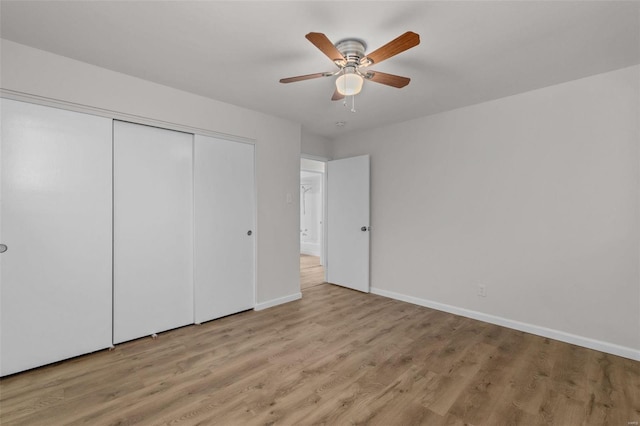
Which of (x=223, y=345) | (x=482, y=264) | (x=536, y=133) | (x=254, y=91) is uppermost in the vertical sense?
(x=254, y=91)

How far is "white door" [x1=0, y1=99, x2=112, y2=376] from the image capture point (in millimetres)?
2145

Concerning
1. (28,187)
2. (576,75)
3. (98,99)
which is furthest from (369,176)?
(28,187)

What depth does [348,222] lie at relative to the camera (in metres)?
4.58

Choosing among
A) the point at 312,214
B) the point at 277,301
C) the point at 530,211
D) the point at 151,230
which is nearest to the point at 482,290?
the point at 530,211

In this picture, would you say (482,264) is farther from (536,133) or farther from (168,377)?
(168,377)

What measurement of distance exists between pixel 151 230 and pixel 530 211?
3.77 metres

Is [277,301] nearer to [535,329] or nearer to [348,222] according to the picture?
[348,222]

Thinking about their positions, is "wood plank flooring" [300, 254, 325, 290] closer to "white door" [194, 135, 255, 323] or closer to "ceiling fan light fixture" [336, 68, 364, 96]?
"white door" [194, 135, 255, 323]

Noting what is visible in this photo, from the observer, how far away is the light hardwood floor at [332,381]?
1.76 meters

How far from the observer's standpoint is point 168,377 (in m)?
2.16

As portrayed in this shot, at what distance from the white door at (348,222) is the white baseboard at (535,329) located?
28.7 inches

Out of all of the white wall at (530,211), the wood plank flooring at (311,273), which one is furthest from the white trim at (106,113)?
the wood plank flooring at (311,273)

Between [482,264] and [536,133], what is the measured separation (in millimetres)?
1460

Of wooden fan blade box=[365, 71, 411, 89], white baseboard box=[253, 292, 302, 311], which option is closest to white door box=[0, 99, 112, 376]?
white baseboard box=[253, 292, 302, 311]
